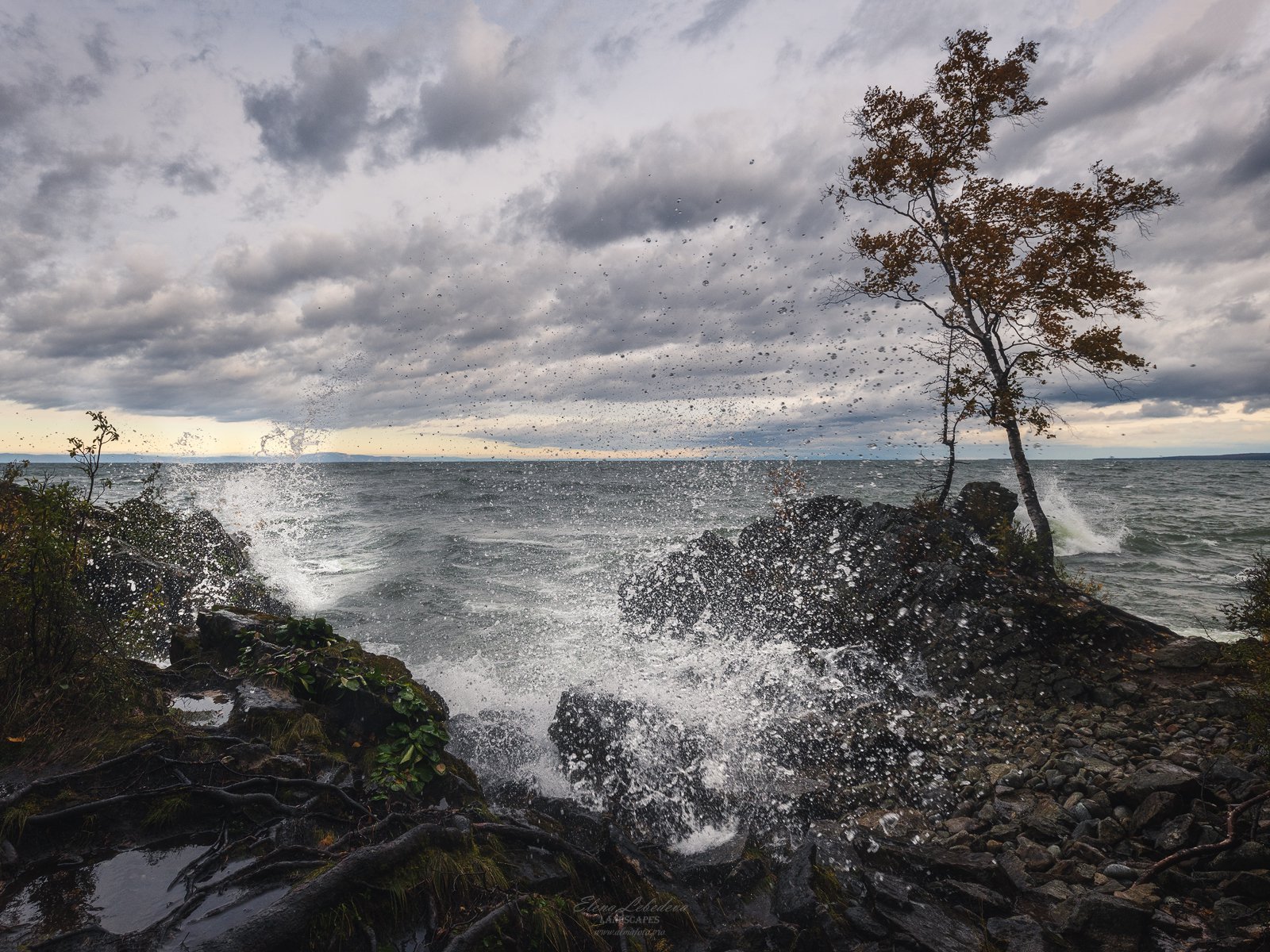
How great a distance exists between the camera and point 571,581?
2250cm

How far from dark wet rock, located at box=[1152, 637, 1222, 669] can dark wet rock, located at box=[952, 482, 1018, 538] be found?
6355 mm

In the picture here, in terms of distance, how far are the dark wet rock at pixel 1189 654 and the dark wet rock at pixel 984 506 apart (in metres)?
6.35

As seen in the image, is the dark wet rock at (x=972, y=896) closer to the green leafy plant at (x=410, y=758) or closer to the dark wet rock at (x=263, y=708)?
the green leafy plant at (x=410, y=758)

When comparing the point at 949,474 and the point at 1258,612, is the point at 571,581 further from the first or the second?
Result: the point at 1258,612

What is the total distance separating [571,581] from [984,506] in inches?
592

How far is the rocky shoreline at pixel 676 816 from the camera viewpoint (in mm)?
4004

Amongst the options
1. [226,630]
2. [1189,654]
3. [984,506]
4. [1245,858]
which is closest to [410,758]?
[226,630]

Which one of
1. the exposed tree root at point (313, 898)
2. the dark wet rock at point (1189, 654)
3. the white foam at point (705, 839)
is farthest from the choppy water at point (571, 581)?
the exposed tree root at point (313, 898)

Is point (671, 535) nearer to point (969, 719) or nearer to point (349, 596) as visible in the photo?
point (349, 596)

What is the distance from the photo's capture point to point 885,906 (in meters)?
5.22

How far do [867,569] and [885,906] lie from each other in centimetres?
1012

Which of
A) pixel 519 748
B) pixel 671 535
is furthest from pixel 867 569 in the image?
pixel 671 535

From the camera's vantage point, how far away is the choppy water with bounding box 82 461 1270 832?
39.4 feet

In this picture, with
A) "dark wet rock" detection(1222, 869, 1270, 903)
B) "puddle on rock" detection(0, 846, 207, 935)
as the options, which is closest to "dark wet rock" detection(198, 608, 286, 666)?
"puddle on rock" detection(0, 846, 207, 935)
